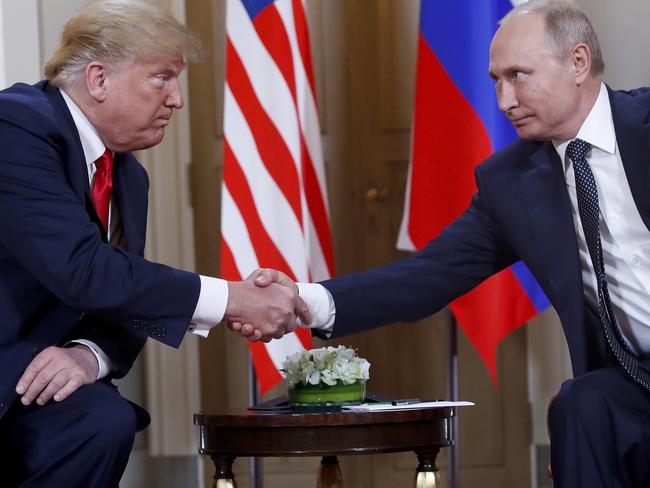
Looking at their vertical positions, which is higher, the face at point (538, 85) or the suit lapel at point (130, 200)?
the face at point (538, 85)

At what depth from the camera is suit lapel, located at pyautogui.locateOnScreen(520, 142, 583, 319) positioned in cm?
251

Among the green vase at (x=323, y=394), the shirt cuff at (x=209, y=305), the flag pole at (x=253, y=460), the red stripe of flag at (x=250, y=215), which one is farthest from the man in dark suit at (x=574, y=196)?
the flag pole at (x=253, y=460)

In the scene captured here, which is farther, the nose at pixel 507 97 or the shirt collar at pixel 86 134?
the nose at pixel 507 97

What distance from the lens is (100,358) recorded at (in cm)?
242

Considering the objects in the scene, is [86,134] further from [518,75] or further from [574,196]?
[574,196]

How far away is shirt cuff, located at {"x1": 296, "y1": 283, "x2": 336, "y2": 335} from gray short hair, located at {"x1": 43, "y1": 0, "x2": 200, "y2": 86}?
66 centimetres

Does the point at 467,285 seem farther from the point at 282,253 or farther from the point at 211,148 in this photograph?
the point at 211,148

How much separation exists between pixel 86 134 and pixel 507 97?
3.23 feet

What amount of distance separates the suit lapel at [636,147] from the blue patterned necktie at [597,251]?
0.28ft

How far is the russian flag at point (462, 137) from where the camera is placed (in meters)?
3.63

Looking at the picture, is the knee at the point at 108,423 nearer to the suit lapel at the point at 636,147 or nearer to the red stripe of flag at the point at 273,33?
the suit lapel at the point at 636,147

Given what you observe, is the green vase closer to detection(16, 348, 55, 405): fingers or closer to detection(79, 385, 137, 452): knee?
detection(79, 385, 137, 452): knee

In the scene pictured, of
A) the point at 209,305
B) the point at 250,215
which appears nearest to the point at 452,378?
the point at 250,215

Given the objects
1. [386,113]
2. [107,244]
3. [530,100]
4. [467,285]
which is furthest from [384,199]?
[107,244]
